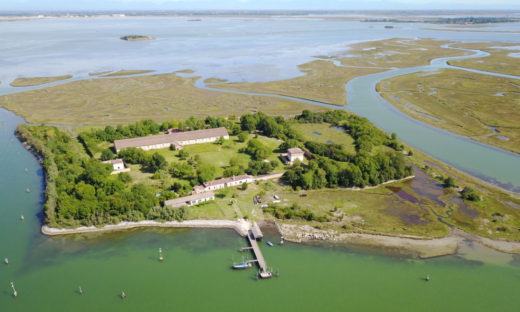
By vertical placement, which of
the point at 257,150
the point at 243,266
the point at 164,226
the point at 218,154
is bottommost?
the point at 243,266

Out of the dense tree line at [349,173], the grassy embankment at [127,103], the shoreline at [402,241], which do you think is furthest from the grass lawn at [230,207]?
the grassy embankment at [127,103]

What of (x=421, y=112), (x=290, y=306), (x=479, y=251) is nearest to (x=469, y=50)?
(x=421, y=112)

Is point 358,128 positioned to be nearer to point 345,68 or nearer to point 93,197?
point 93,197

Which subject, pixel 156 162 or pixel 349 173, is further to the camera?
pixel 156 162

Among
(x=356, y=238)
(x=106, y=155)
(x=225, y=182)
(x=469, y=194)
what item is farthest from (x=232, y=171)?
(x=469, y=194)

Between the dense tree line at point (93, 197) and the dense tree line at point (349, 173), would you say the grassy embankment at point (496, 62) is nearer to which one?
the dense tree line at point (349, 173)

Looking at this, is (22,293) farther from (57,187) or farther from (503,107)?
(503,107)

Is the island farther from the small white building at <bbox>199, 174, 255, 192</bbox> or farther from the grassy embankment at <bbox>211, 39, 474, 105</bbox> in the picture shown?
the grassy embankment at <bbox>211, 39, 474, 105</bbox>
